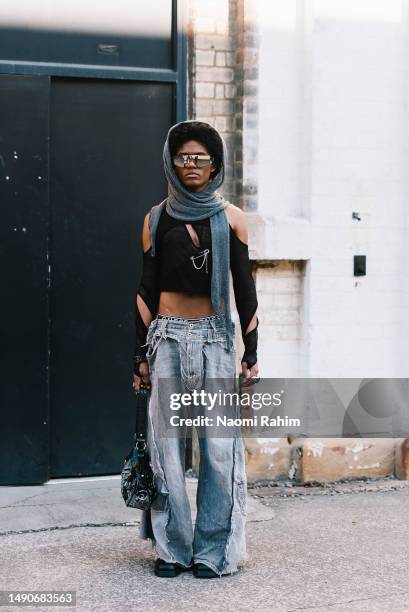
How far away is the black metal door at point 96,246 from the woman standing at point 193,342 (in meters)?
1.61

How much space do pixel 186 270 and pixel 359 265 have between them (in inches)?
88.2

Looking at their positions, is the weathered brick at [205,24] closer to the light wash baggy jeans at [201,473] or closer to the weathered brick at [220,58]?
the weathered brick at [220,58]

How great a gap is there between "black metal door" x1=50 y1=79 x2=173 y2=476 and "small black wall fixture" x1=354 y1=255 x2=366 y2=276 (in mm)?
1351

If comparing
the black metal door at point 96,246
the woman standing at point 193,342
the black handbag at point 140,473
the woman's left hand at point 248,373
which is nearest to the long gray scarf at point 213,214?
the woman standing at point 193,342

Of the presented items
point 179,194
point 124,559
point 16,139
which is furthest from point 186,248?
point 16,139

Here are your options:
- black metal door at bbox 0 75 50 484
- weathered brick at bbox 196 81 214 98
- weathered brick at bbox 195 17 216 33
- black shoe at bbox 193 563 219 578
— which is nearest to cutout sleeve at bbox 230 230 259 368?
black shoe at bbox 193 563 219 578

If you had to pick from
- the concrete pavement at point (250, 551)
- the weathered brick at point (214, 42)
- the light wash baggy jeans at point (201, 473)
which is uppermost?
the weathered brick at point (214, 42)

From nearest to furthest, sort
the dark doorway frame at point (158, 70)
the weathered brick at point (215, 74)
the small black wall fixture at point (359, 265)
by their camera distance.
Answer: the dark doorway frame at point (158, 70)
the weathered brick at point (215, 74)
the small black wall fixture at point (359, 265)

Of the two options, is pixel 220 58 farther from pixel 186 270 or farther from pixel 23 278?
pixel 186 270

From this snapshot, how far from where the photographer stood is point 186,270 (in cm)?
467

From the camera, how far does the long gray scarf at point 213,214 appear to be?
15.3ft

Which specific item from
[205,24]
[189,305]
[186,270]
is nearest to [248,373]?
[189,305]

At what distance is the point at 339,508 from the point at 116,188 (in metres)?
2.40

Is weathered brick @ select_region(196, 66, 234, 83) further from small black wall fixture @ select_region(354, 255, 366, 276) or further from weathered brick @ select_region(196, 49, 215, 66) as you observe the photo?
small black wall fixture @ select_region(354, 255, 366, 276)
